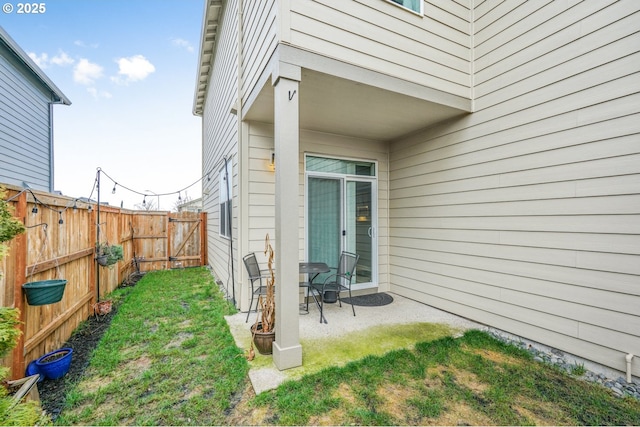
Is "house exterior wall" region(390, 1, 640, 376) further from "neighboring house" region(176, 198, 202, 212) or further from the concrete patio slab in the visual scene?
"neighboring house" region(176, 198, 202, 212)

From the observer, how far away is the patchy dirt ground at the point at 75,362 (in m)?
2.25

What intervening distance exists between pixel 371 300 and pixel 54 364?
4.01 metres

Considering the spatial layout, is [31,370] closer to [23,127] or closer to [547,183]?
[547,183]

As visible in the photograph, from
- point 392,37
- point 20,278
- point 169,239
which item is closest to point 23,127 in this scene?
point 169,239

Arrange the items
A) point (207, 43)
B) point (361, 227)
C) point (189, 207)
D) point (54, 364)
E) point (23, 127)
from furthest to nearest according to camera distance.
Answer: point (189, 207) → point (23, 127) → point (207, 43) → point (361, 227) → point (54, 364)

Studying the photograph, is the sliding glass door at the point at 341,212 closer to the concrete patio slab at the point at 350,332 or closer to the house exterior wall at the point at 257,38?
the concrete patio slab at the point at 350,332

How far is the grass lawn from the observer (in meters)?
2.05

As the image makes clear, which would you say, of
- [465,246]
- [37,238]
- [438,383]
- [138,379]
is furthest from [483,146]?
[37,238]

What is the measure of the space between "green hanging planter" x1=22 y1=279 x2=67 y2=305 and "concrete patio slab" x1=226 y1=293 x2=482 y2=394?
70.0 inches

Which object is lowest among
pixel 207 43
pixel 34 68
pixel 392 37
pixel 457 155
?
pixel 457 155

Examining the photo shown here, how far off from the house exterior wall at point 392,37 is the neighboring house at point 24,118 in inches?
320

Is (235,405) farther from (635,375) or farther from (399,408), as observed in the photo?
(635,375)

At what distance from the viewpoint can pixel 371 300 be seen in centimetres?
477

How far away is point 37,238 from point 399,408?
3.70 metres
